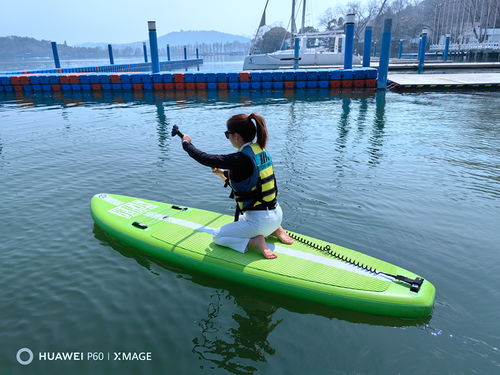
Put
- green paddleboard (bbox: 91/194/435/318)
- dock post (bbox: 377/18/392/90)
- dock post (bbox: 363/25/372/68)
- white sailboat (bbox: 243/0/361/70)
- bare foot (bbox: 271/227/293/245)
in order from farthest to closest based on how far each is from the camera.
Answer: white sailboat (bbox: 243/0/361/70) < dock post (bbox: 363/25/372/68) < dock post (bbox: 377/18/392/90) < bare foot (bbox: 271/227/293/245) < green paddleboard (bbox: 91/194/435/318)

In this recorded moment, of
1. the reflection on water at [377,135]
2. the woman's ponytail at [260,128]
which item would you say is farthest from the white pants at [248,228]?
the reflection on water at [377,135]

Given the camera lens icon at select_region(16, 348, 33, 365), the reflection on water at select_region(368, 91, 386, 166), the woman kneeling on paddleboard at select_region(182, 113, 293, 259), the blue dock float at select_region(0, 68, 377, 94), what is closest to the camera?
the camera lens icon at select_region(16, 348, 33, 365)

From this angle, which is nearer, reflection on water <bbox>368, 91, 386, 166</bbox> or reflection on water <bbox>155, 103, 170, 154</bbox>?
reflection on water <bbox>368, 91, 386, 166</bbox>

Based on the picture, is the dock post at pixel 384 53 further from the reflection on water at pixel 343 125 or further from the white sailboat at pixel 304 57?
the white sailboat at pixel 304 57

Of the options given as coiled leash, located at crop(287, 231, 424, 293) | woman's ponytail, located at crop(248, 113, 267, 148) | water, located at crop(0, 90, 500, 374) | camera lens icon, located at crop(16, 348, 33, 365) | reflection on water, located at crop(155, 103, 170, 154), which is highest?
woman's ponytail, located at crop(248, 113, 267, 148)

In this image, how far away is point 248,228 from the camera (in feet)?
15.4

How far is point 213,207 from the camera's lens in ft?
24.2

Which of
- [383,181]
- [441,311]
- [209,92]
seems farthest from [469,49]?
[441,311]

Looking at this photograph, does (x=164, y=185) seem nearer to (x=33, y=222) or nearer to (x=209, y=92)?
(x=33, y=222)

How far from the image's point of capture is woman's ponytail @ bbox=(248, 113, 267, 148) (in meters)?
4.17

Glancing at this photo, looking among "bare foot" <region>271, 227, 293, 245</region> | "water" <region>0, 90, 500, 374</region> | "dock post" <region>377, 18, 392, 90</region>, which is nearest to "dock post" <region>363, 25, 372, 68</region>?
"dock post" <region>377, 18, 392, 90</region>

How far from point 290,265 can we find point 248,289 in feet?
2.17

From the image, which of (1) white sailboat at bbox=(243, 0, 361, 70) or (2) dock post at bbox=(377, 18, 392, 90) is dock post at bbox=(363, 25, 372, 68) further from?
(1) white sailboat at bbox=(243, 0, 361, 70)

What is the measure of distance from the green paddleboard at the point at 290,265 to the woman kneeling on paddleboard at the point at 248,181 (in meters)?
0.23
